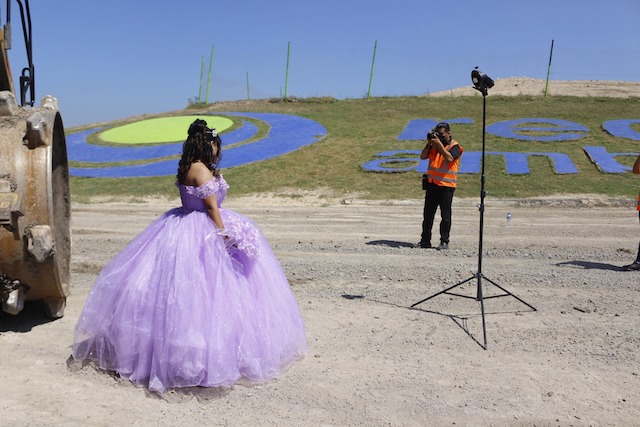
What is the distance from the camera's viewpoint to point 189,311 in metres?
4.06

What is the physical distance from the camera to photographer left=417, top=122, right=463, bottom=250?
29.8 ft

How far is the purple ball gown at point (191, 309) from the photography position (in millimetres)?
4043

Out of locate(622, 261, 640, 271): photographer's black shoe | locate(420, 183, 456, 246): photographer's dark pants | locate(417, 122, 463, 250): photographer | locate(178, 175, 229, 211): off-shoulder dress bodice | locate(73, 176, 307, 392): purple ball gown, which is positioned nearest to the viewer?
locate(73, 176, 307, 392): purple ball gown

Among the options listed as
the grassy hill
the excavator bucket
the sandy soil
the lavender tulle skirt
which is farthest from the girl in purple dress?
the grassy hill

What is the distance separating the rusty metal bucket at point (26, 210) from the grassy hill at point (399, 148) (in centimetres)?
1200

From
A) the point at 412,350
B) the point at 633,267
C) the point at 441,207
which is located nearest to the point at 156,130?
the point at 441,207

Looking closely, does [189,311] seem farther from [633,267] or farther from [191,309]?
[633,267]

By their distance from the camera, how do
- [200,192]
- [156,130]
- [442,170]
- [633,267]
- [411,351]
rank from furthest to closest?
[156,130], [442,170], [633,267], [411,351], [200,192]

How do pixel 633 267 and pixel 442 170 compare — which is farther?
pixel 442 170

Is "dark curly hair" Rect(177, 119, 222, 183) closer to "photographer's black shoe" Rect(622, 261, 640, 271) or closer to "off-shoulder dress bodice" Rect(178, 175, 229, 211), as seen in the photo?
"off-shoulder dress bodice" Rect(178, 175, 229, 211)

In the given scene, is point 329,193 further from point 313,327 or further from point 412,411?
point 412,411

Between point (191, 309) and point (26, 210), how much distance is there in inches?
65.5

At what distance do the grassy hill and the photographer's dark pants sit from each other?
6425 mm

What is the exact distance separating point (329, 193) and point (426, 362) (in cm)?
1228
